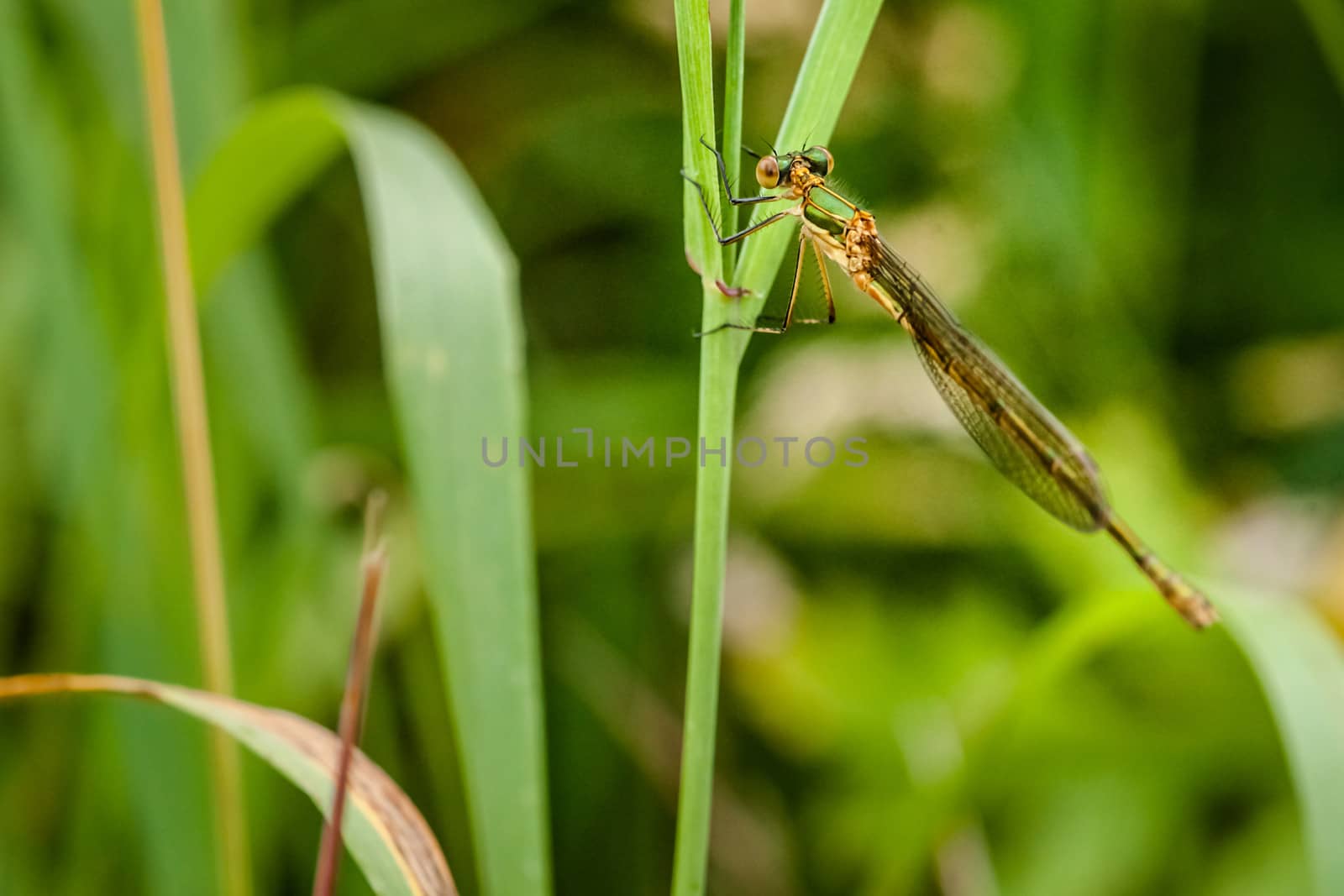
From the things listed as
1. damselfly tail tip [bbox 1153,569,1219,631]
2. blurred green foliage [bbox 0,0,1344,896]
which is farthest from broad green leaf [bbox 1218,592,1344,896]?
blurred green foliage [bbox 0,0,1344,896]

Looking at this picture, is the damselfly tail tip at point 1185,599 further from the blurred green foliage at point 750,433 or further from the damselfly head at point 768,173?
the damselfly head at point 768,173

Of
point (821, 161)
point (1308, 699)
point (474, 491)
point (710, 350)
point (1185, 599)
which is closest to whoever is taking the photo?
point (710, 350)

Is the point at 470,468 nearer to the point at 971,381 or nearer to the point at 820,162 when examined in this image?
the point at 820,162

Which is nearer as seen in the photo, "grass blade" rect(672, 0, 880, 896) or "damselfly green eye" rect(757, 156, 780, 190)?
"grass blade" rect(672, 0, 880, 896)

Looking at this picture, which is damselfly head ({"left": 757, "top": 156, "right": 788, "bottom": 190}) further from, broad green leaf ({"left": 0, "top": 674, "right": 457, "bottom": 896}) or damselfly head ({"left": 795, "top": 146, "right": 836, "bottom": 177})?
broad green leaf ({"left": 0, "top": 674, "right": 457, "bottom": 896})

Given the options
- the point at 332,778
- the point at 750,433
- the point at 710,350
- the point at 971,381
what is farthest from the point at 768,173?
the point at 750,433
